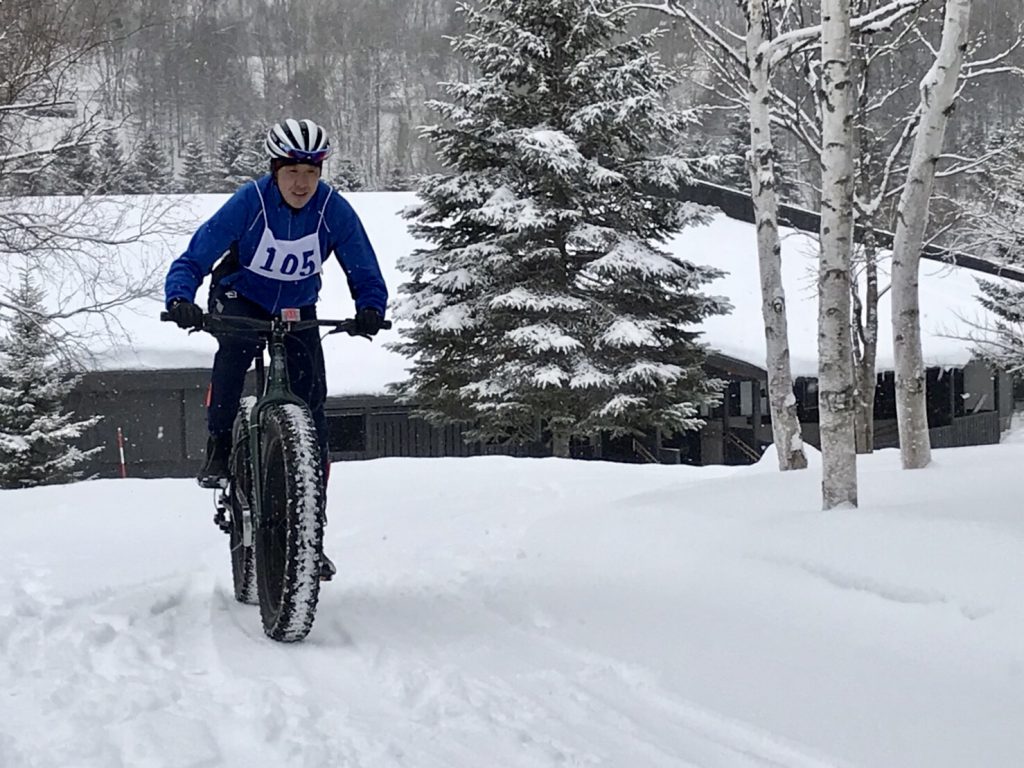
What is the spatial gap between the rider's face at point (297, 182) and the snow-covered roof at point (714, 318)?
12084 mm

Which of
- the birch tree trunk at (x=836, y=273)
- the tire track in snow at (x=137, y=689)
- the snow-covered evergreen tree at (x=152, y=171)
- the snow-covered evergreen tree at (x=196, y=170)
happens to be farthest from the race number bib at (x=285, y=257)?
the snow-covered evergreen tree at (x=196, y=170)

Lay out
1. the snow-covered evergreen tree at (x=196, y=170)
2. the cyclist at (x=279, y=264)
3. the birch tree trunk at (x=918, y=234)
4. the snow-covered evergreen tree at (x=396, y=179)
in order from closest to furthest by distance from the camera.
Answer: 1. the cyclist at (x=279, y=264)
2. the birch tree trunk at (x=918, y=234)
3. the snow-covered evergreen tree at (x=196, y=170)
4. the snow-covered evergreen tree at (x=396, y=179)

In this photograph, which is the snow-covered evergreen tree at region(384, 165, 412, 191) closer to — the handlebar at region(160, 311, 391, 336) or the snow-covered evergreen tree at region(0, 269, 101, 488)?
the snow-covered evergreen tree at region(0, 269, 101, 488)

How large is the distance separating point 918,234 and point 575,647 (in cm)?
626

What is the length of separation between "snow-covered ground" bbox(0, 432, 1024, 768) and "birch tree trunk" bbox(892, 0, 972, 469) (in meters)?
2.15

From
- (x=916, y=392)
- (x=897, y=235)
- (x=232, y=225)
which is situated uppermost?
(x=897, y=235)

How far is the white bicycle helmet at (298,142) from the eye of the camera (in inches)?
163

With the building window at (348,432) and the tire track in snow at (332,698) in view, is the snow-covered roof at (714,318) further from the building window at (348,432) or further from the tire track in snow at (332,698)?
the tire track in snow at (332,698)

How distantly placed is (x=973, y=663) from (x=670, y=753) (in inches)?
42.4

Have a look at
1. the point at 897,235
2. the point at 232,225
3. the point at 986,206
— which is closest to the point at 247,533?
the point at 232,225

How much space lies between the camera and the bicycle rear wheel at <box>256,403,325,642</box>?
12.3 ft

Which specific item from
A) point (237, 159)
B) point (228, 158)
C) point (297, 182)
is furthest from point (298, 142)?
point (228, 158)

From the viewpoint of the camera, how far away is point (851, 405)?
6062 mm

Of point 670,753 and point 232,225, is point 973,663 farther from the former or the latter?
point 232,225
